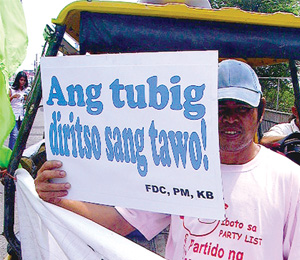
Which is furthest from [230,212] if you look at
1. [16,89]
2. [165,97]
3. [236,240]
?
[16,89]

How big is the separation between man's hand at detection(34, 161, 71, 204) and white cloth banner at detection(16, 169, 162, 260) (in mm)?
100

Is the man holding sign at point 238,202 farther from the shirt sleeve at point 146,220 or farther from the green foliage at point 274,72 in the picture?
the green foliage at point 274,72

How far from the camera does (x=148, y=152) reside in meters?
1.56

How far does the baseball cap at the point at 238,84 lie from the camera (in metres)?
1.69

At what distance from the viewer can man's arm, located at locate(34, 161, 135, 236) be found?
68.3 inches

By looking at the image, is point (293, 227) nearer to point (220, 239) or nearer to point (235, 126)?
point (220, 239)

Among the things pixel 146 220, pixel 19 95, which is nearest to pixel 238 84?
pixel 146 220

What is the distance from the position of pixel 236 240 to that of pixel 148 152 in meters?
0.45

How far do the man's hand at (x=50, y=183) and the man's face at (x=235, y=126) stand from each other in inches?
25.7

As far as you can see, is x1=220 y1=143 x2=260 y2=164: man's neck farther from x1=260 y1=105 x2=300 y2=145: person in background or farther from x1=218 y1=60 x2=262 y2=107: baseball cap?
x1=260 y1=105 x2=300 y2=145: person in background

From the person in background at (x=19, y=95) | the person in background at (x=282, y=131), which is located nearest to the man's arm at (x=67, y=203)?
the person in background at (x=282, y=131)

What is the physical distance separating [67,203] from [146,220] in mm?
347

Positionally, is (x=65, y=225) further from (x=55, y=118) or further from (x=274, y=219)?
(x=274, y=219)

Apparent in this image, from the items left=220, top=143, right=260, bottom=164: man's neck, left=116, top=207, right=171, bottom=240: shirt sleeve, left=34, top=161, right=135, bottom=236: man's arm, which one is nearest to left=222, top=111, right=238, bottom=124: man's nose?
left=220, top=143, right=260, bottom=164: man's neck
